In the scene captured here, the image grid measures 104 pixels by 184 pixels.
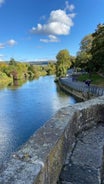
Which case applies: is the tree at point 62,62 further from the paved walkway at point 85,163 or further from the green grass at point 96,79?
the paved walkway at point 85,163

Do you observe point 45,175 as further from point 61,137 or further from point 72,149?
point 72,149

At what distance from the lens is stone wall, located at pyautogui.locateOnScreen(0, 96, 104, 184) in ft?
6.79

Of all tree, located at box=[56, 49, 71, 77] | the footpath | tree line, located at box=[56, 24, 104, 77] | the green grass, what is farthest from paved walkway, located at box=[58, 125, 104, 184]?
tree, located at box=[56, 49, 71, 77]

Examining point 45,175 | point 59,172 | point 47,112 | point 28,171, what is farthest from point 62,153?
point 47,112

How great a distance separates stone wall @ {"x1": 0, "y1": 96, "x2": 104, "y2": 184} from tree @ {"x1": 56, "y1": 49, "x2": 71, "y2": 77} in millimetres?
80479

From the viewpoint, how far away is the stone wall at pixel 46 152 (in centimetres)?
207

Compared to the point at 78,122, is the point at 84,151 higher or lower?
lower

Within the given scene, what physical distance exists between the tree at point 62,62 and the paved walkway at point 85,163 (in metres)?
80.3

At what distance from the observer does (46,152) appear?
2504mm

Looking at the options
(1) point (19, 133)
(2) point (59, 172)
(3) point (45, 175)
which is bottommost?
(1) point (19, 133)

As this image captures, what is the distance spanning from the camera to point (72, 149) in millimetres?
3738

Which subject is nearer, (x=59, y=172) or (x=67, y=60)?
(x=59, y=172)

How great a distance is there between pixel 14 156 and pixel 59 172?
0.83 meters

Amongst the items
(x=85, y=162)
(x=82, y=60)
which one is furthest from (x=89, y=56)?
(x=85, y=162)
